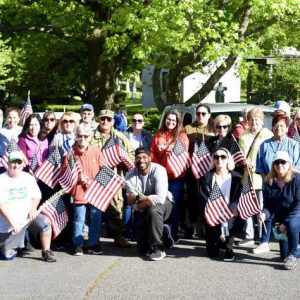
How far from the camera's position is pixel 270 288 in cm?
707

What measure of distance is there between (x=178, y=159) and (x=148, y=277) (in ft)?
6.95

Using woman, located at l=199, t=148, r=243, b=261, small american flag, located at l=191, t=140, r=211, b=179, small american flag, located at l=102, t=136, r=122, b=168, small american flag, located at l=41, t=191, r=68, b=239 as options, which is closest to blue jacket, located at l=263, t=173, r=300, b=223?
woman, located at l=199, t=148, r=243, b=261

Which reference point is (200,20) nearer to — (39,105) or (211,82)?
(211,82)

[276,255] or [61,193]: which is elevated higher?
[61,193]

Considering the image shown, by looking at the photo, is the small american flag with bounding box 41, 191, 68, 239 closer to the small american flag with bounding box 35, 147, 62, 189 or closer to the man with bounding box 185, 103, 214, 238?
the small american flag with bounding box 35, 147, 62, 189

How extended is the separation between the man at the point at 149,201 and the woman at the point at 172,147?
1.53ft

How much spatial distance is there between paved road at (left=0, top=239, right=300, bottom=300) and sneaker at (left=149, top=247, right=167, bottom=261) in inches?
3.3

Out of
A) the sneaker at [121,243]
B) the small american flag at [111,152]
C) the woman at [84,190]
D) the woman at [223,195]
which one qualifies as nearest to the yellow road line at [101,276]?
the woman at [84,190]

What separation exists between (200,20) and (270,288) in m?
9.48

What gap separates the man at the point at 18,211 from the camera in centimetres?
836

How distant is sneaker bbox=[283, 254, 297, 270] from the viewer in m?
7.81

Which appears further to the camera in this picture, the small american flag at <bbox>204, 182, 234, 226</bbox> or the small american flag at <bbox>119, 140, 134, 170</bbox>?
the small american flag at <bbox>119, 140, 134, 170</bbox>

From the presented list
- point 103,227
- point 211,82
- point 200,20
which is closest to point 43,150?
point 103,227

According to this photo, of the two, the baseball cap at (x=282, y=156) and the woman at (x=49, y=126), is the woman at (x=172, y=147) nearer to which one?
the woman at (x=49, y=126)
